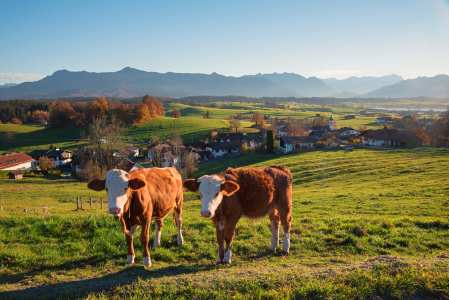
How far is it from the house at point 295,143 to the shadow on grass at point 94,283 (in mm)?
69120

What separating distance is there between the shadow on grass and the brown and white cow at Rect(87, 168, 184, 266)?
0.63m

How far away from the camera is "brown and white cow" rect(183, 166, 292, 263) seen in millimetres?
6509

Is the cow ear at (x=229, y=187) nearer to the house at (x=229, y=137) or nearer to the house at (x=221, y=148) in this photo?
the house at (x=221, y=148)

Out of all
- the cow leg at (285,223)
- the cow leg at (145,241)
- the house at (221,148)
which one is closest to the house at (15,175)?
the house at (221,148)

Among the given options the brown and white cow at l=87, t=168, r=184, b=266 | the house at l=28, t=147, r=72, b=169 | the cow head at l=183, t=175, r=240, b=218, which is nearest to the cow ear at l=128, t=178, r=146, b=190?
the brown and white cow at l=87, t=168, r=184, b=266

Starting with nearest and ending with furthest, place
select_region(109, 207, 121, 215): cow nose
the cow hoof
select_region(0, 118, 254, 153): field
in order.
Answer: select_region(109, 207, 121, 215): cow nose
the cow hoof
select_region(0, 118, 254, 153): field

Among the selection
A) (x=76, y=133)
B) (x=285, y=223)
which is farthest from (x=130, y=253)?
(x=76, y=133)

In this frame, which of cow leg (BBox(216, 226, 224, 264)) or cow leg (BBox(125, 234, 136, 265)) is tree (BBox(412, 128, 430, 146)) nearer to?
cow leg (BBox(216, 226, 224, 264))

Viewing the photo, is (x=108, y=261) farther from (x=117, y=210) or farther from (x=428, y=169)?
(x=428, y=169)

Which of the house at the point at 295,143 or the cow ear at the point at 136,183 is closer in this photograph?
the cow ear at the point at 136,183

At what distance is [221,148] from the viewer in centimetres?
8706

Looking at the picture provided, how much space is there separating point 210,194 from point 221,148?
80684 mm

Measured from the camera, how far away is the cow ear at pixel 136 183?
6273mm

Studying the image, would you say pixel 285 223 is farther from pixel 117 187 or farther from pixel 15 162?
pixel 15 162
